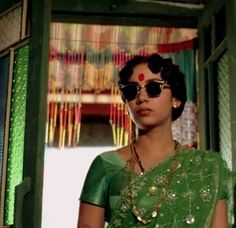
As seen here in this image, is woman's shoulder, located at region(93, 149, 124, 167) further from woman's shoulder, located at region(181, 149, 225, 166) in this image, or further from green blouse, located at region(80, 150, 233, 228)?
woman's shoulder, located at region(181, 149, 225, 166)

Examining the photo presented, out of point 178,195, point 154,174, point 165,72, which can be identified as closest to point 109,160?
point 154,174

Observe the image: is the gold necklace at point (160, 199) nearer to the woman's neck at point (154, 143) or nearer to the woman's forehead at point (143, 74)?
the woman's neck at point (154, 143)

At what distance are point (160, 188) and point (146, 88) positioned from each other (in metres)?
0.36

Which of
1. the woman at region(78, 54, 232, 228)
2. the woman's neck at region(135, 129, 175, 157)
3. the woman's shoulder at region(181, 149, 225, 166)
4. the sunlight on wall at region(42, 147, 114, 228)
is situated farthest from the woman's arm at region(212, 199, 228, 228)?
the sunlight on wall at region(42, 147, 114, 228)

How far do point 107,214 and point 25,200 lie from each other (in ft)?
1.37

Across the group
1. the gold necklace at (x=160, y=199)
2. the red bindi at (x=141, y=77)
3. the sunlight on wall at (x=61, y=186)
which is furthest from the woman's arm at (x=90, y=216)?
the sunlight on wall at (x=61, y=186)

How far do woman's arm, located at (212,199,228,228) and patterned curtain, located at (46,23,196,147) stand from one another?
5.03ft

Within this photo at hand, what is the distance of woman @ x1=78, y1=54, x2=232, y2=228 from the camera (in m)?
1.78

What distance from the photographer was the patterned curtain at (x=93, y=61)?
12.0 ft

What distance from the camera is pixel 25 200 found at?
210cm

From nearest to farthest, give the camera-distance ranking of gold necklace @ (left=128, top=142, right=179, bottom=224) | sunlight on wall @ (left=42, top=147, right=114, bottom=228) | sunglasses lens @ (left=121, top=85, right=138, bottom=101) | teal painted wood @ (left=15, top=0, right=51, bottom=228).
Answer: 1. gold necklace @ (left=128, top=142, right=179, bottom=224)
2. sunglasses lens @ (left=121, top=85, right=138, bottom=101)
3. teal painted wood @ (left=15, top=0, right=51, bottom=228)
4. sunlight on wall @ (left=42, top=147, right=114, bottom=228)

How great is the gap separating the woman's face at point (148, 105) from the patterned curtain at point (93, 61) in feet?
4.76

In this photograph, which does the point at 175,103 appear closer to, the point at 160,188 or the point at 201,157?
the point at 201,157

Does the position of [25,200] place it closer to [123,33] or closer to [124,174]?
[124,174]
